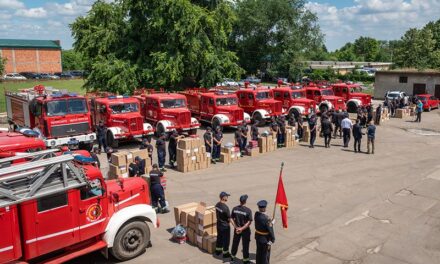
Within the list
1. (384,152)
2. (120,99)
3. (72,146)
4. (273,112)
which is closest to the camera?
(72,146)

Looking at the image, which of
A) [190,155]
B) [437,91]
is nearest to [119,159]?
[190,155]

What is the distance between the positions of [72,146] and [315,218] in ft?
34.5

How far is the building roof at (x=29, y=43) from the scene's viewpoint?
95619 millimetres

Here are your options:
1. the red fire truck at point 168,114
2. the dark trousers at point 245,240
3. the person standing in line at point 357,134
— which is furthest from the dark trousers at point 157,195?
the person standing in line at point 357,134

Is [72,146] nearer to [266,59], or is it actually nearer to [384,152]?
[384,152]

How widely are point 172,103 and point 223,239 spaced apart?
14682mm

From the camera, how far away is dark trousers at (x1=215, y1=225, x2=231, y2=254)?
28.3 feet

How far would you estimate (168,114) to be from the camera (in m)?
22.0

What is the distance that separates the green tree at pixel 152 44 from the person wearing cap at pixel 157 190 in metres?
20.4

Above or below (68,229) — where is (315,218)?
below

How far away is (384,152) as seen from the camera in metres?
19.2

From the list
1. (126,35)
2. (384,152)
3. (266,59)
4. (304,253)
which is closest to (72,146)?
(304,253)

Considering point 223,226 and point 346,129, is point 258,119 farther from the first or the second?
point 223,226

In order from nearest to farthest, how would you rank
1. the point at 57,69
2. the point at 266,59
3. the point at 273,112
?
the point at 273,112 < the point at 266,59 < the point at 57,69
